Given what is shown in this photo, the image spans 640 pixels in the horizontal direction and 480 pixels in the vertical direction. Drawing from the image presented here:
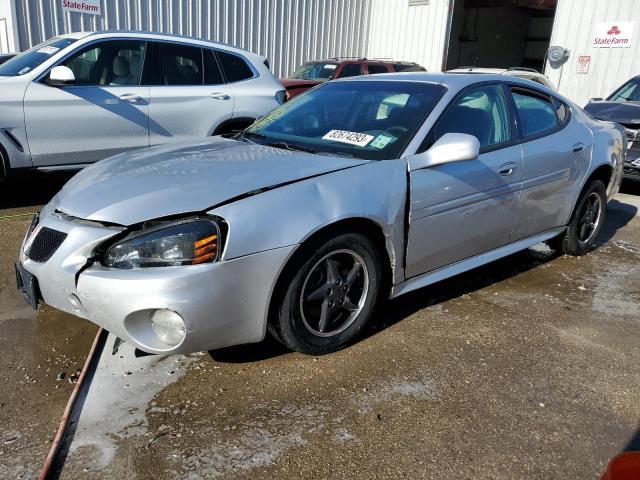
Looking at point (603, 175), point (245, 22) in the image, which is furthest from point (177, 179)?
point (245, 22)

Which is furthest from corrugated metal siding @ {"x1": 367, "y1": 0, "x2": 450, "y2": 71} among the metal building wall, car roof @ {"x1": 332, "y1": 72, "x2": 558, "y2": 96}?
car roof @ {"x1": 332, "y1": 72, "x2": 558, "y2": 96}

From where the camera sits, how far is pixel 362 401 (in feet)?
8.66

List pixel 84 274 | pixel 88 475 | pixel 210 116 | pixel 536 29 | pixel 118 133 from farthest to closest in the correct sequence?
pixel 536 29 < pixel 210 116 < pixel 118 133 < pixel 84 274 < pixel 88 475

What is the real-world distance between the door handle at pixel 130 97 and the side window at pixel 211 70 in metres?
0.84

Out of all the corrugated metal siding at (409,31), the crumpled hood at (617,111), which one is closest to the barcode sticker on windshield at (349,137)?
the crumpled hood at (617,111)

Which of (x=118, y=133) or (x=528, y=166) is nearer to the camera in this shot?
(x=528, y=166)

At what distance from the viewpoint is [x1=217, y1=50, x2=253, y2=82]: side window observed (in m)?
6.56

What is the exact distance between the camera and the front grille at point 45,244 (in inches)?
102

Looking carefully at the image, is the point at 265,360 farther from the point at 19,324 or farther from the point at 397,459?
the point at 19,324

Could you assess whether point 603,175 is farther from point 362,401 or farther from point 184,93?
point 184,93

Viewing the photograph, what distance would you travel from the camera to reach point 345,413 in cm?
255

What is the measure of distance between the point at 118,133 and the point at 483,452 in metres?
4.89

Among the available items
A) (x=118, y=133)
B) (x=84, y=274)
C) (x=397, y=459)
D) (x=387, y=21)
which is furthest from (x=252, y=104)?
(x=387, y=21)

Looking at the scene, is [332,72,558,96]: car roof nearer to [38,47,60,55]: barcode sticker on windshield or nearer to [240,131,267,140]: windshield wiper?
[240,131,267,140]: windshield wiper
